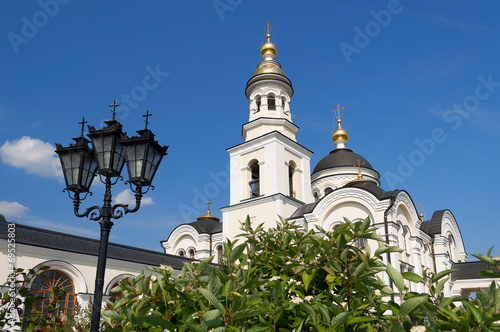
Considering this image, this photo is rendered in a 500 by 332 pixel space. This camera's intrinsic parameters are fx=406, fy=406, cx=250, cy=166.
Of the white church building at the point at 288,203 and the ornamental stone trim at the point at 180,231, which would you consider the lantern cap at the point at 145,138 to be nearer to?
the white church building at the point at 288,203

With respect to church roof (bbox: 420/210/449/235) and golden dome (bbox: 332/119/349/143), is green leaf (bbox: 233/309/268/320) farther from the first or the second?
golden dome (bbox: 332/119/349/143)

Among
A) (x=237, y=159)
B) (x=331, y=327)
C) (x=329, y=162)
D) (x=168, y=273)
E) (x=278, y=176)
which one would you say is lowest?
(x=331, y=327)

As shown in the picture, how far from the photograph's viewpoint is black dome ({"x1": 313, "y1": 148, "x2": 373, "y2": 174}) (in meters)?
29.3

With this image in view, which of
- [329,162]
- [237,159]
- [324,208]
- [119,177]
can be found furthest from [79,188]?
[329,162]

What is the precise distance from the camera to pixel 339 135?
32000 mm

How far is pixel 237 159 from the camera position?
22.2m

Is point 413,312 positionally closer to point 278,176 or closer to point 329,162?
point 278,176

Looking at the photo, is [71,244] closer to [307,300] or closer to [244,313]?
[307,300]

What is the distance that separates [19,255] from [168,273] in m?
12.1

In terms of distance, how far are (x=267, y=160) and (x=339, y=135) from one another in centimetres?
1301

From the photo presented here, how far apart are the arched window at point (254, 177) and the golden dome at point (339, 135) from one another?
1184 centimetres

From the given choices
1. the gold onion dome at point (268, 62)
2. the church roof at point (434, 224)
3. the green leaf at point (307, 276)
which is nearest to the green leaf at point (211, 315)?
the green leaf at point (307, 276)

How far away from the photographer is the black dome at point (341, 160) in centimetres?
2930

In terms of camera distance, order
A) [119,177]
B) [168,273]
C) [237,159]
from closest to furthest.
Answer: [168,273] → [119,177] → [237,159]
